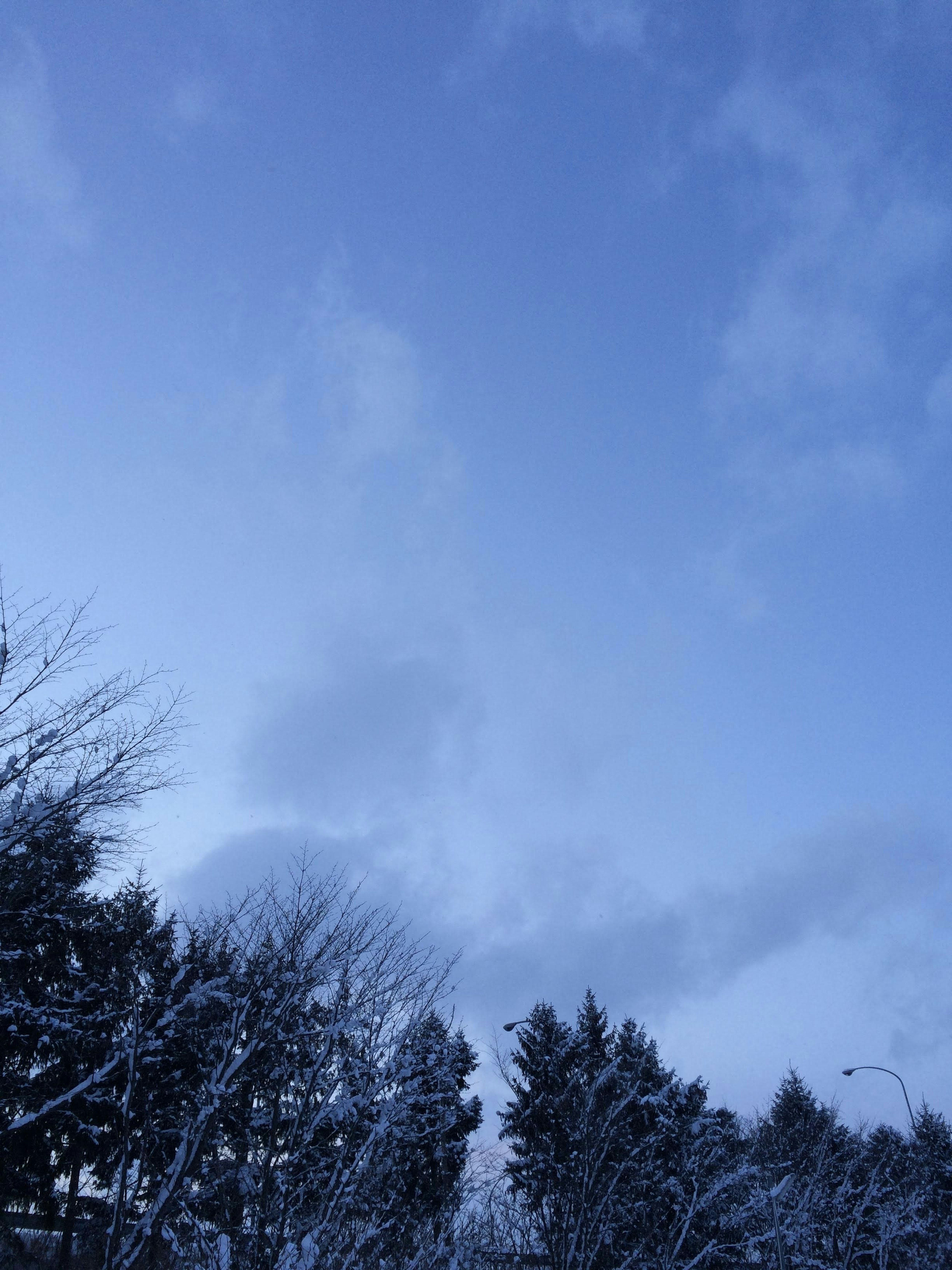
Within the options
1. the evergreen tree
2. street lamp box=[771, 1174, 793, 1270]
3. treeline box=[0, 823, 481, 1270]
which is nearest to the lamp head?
street lamp box=[771, 1174, 793, 1270]

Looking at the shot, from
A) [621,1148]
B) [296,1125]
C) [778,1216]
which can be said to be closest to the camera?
[296,1125]

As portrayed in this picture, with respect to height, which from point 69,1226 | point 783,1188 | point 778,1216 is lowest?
point 69,1226

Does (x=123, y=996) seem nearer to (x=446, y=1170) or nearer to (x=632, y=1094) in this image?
(x=632, y=1094)

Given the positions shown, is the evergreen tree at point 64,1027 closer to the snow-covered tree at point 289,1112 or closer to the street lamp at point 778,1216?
the snow-covered tree at point 289,1112

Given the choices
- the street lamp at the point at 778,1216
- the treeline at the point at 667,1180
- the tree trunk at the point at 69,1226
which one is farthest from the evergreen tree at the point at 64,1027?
the street lamp at the point at 778,1216

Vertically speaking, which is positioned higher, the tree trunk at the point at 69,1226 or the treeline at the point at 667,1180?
the treeline at the point at 667,1180

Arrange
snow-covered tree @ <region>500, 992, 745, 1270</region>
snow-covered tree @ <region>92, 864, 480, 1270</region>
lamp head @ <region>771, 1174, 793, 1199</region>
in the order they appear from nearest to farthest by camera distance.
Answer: snow-covered tree @ <region>92, 864, 480, 1270</region> → snow-covered tree @ <region>500, 992, 745, 1270</region> → lamp head @ <region>771, 1174, 793, 1199</region>

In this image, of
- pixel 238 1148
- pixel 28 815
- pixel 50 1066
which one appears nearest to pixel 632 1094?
pixel 238 1148

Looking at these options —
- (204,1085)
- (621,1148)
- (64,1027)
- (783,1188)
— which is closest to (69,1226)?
(64,1027)

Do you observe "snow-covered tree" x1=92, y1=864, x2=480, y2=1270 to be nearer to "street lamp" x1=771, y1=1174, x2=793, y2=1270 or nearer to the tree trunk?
the tree trunk

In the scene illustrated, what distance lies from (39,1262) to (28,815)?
18.8m

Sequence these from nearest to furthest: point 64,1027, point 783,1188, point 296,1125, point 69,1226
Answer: point 296,1125
point 64,1027
point 69,1226
point 783,1188

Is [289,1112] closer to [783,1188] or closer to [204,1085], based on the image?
[204,1085]

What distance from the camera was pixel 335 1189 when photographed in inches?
475
